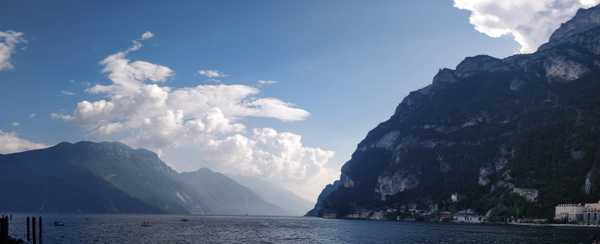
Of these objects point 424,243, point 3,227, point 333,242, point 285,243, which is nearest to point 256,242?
point 285,243

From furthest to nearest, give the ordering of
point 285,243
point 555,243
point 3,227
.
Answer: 1. point 285,243
2. point 555,243
3. point 3,227

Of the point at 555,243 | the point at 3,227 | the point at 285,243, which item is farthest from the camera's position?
the point at 285,243

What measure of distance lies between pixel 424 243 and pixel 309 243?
2728 centimetres

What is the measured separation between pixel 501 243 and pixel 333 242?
1561 inches

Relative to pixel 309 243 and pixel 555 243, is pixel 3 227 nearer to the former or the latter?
pixel 309 243

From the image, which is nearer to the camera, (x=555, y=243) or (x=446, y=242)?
(x=555, y=243)

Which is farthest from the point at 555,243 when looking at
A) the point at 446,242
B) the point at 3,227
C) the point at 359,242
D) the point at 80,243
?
the point at 3,227

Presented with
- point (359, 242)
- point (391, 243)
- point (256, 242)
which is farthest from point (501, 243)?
point (256, 242)

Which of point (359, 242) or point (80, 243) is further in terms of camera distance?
point (359, 242)

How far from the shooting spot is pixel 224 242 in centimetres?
13600

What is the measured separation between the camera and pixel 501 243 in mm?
130250

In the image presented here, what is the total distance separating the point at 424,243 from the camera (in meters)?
133

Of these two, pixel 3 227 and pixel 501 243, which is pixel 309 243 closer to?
pixel 501 243

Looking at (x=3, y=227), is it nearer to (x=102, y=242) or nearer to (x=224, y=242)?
(x=102, y=242)
